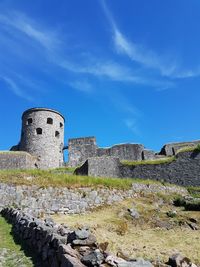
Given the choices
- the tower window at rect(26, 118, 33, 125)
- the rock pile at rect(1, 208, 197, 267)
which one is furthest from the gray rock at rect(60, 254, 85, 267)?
the tower window at rect(26, 118, 33, 125)

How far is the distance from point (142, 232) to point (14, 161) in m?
25.4

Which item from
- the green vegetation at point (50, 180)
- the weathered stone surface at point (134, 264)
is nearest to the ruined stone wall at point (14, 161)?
the green vegetation at point (50, 180)

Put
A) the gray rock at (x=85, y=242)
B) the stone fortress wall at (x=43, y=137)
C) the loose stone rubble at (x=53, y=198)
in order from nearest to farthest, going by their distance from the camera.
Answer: the gray rock at (x=85, y=242), the loose stone rubble at (x=53, y=198), the stone fortress wall at (x=43, y=137)

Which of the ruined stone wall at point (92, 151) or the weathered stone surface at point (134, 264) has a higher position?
the ruined stone wall at point (92, 151)

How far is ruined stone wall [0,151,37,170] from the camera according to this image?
36750 millimetres

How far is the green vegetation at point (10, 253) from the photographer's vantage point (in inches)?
316

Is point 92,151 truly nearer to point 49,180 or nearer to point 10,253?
point 49,180

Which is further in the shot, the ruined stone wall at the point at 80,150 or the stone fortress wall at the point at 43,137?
the ruined stone wall at the point at 80,150

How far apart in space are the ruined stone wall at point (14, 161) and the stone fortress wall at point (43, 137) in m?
3.20

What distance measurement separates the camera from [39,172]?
72.0ft

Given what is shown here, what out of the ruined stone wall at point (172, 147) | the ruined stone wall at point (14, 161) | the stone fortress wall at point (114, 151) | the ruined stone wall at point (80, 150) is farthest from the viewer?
the ruined stone wall at point (80, 150)

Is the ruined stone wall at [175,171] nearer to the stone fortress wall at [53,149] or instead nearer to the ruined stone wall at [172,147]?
the stone fortress wall at [53,149]

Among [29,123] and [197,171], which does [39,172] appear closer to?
[197,171]

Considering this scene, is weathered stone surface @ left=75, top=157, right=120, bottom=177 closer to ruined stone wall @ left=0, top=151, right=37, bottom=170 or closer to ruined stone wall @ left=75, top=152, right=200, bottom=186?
ruined stone wall @ left=75, top=152, right=200, bottom=186
